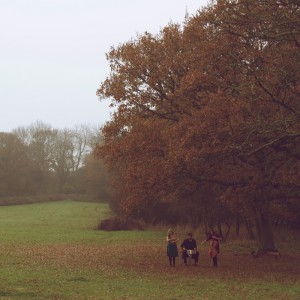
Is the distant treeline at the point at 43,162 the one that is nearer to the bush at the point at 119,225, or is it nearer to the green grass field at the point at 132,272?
the bush at the point at 119,225

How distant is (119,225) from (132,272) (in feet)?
109

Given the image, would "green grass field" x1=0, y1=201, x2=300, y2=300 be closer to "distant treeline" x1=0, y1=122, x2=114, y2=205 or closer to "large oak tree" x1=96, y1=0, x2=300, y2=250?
"large oak tree" x1=96, y1=0, x2=300, y2=250

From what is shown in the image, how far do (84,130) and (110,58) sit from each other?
8171 cm

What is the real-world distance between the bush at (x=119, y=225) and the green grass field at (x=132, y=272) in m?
14.2

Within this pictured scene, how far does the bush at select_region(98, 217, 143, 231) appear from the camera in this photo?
177ft

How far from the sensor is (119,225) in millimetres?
54406

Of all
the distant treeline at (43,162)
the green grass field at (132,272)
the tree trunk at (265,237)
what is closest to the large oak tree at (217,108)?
the tree trunk at (265,237)

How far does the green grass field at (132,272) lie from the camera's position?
615 inches

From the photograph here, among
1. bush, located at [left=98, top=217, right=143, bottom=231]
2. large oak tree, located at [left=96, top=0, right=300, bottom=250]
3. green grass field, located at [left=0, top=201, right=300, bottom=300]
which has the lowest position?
green grass field, located at [left=0, top=201, right=300, bottom=300]

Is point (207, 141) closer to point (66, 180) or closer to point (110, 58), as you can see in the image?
point (110, 58)

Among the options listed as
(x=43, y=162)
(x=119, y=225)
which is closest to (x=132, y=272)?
(x=119, y=225)

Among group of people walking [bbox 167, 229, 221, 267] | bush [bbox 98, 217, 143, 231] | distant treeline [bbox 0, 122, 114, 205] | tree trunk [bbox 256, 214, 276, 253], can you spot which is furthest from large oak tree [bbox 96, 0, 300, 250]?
distant treeline [bbox 0, 122, 114, 205]

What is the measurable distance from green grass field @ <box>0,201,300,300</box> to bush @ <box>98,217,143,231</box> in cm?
1424

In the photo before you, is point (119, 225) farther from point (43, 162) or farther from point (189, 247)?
point (43, 162)
